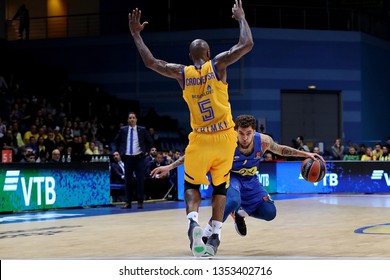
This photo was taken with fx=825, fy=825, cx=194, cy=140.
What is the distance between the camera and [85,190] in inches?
757

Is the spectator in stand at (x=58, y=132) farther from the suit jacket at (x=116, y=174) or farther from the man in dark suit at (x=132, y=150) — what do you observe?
the man in dark suit at (x=132, y=150)

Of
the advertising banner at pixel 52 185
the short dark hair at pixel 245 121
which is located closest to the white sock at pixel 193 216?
the short dark hair at pixel 245 121

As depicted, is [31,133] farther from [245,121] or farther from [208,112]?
[208,112]

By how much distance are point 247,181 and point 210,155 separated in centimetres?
208

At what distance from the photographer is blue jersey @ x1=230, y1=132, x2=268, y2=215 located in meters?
10.6

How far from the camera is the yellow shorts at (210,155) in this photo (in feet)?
29.1

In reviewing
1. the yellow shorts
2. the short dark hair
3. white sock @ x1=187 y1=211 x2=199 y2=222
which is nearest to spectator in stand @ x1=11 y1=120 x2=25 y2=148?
the short dark hair

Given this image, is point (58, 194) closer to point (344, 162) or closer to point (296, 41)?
point (344, 162)

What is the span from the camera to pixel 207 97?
28.9 feet

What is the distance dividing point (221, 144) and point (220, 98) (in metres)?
0.50

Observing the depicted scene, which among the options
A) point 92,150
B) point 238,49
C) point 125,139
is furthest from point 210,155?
point 92,150

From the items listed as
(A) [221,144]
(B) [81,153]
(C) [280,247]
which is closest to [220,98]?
(A) [221,144]

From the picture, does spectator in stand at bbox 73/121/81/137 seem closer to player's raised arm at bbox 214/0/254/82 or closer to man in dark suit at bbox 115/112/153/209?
man in dark suit at bbox 115/112/153/209

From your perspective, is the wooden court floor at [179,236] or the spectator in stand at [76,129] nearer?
the wooden court floor at [179,236]
